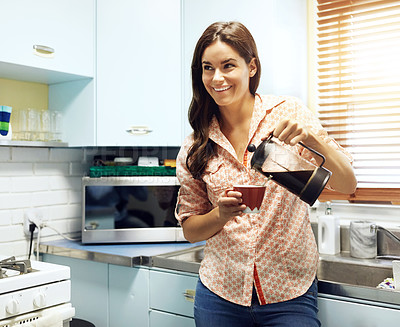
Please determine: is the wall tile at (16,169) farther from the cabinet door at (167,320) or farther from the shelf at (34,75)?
the cabinet door at (167,320)

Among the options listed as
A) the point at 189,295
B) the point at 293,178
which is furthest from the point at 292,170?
the point at 189,295

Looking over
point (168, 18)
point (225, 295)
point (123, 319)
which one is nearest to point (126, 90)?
point (168, 18)

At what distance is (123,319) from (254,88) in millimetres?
1174

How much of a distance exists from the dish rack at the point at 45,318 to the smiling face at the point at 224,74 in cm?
98

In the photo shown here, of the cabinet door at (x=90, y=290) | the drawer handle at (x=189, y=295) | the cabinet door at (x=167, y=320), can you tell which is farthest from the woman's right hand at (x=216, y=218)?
the cabinet door at (x=90, y=290)

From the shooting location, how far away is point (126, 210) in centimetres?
228

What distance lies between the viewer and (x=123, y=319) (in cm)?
201

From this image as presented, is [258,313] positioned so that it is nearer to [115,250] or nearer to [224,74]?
[224,74]

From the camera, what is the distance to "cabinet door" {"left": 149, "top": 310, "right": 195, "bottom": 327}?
5.99 ft

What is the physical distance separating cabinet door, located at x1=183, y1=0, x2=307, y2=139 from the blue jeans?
0.98 m

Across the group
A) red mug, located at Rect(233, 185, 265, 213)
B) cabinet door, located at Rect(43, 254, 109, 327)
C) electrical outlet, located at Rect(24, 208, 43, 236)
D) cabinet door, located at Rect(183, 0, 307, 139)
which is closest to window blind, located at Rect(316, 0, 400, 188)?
cabinet door, located at Rect(183, 0, 307, 139)

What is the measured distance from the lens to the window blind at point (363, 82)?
81.6 inches

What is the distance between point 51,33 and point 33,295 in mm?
1137

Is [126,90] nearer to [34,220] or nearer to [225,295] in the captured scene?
[34,220]
